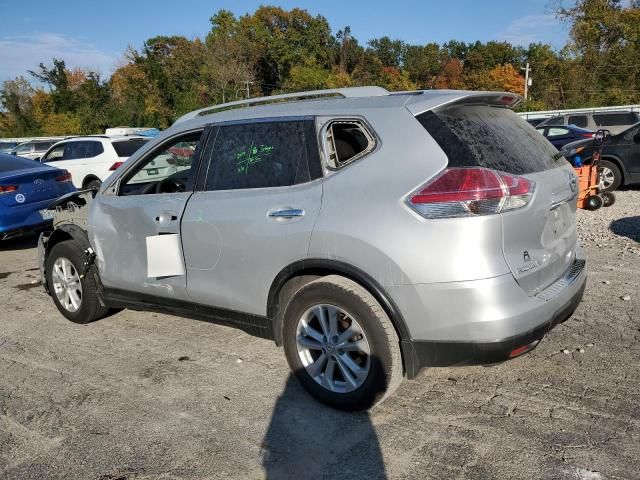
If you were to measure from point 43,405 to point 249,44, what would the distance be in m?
63.4

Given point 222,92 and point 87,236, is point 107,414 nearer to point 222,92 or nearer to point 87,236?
point 87,236

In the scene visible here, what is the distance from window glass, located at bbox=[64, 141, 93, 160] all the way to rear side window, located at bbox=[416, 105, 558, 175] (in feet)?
37.4

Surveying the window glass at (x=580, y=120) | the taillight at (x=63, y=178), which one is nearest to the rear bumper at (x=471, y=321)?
the taillight at (x=63, y=178)

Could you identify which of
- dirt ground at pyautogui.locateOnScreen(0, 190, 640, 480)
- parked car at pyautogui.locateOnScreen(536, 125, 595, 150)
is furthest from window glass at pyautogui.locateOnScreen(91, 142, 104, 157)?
parked car at pyautogui.locateOnScreen(536, 125, 595, 150)

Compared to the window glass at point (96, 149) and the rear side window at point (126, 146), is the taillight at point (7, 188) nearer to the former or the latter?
the rear side window at point (126, 146)

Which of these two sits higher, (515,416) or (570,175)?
(570,175)

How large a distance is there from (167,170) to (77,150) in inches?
377

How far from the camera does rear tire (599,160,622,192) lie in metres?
10.6

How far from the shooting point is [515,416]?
3.03m

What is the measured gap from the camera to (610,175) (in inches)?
424

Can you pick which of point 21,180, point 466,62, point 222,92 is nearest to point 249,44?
point 222,92

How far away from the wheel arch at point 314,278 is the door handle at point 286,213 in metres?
0.27

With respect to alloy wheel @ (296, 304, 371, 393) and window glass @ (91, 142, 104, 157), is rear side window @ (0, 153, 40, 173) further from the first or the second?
alloy wheel @ (296, 304, 371, 393)

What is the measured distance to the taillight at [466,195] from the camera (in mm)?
2635
